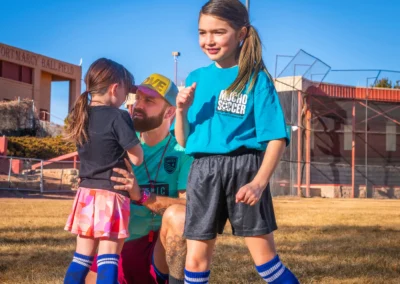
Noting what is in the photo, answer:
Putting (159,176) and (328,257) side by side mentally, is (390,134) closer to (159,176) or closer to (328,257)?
(328,257)

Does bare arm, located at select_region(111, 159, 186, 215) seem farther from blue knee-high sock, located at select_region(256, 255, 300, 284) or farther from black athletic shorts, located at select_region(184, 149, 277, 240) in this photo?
blue knee-high sock, located at select_region(256, 255, 300, 284)

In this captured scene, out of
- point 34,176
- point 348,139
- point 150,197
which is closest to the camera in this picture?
point 150,197

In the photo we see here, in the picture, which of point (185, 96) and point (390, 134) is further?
Result: point (390, 134)

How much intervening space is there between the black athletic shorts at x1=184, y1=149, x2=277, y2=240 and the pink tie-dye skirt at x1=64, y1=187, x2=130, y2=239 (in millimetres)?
392

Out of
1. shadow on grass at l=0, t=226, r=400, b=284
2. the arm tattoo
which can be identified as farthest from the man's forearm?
shadow on grass at l=0, t=226, r=400, b=284

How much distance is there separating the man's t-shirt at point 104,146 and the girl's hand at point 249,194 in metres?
0.70

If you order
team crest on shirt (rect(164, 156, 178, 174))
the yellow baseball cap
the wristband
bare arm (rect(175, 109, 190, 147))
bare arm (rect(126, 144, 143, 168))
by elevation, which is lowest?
the wristband

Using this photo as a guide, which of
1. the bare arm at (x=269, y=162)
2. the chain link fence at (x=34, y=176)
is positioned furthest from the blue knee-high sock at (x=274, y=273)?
the chain link fence at (x=34, y=176)

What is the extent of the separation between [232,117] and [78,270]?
3.50 feet

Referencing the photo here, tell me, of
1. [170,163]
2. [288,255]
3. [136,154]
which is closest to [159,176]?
[170,163]

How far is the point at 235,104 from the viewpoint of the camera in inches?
117

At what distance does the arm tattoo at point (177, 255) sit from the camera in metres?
3.31

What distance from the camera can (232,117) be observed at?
297cm

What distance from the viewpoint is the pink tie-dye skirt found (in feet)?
10.3
